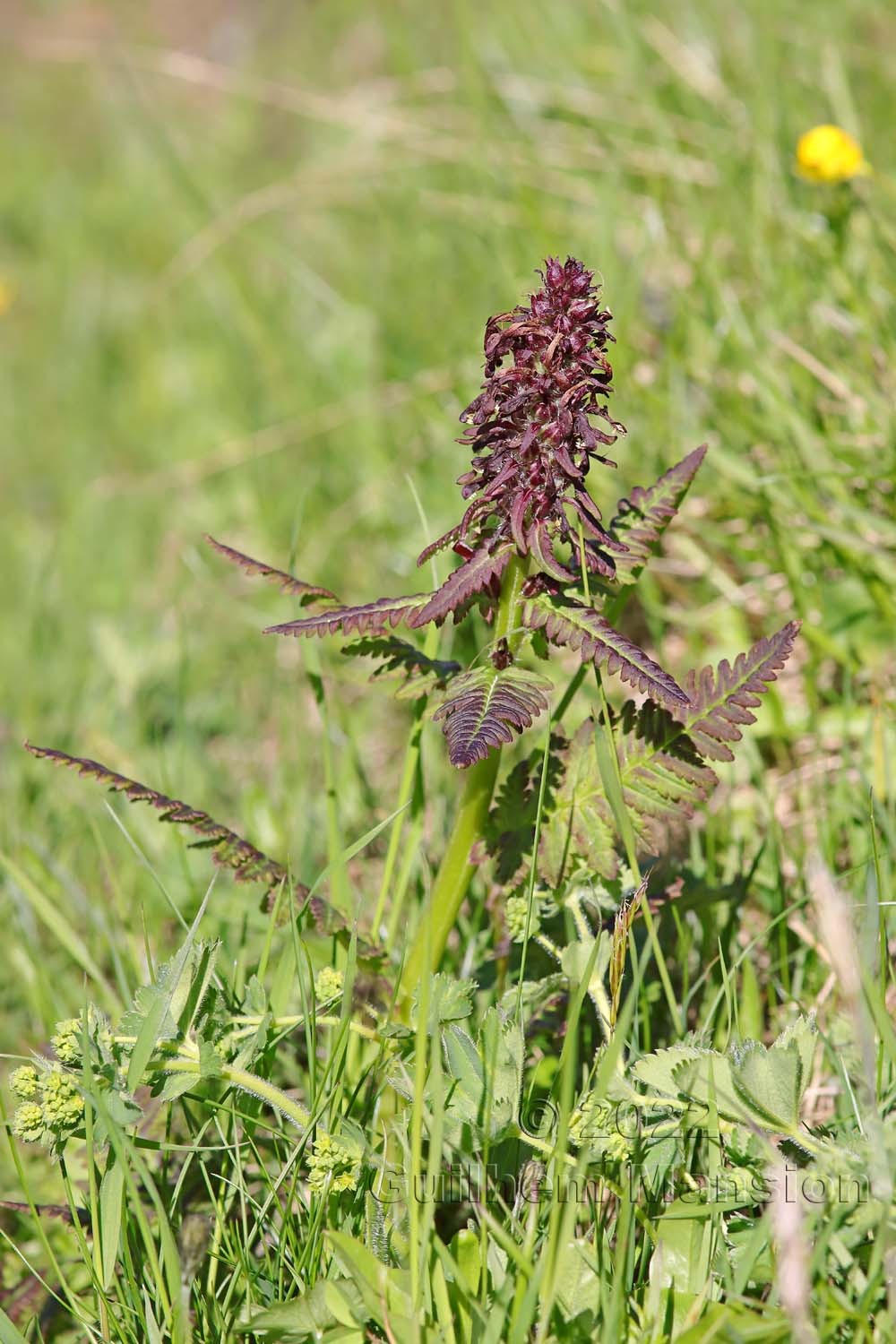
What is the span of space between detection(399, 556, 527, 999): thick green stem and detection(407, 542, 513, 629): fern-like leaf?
4 centimetres

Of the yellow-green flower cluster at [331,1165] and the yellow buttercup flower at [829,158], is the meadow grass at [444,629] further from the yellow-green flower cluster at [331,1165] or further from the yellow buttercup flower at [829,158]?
the yellow buttercup flower at [829,158]

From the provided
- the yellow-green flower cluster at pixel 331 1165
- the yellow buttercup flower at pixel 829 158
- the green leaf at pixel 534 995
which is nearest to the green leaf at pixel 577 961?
the green leaf at pixel 534 995

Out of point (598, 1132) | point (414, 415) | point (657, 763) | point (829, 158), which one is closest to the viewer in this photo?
point (598, 1132)

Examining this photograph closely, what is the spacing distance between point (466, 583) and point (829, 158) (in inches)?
80.5

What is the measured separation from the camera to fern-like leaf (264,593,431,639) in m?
1.50

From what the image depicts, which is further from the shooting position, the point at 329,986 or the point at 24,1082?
the point at 329,986

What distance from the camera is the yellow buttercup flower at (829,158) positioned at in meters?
2.89

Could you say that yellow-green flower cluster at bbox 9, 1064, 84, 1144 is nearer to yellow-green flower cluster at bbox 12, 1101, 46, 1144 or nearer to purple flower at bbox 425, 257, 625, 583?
yellow-green flower cluster at bbox 12, 1101, 46, 1144

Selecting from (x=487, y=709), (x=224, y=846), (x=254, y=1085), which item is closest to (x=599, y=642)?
(x=487, y=709)

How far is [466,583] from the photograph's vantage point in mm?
1476

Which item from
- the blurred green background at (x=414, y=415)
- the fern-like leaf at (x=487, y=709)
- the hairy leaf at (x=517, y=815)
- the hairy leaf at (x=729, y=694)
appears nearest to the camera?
the fern-like leaf at (x=487, y=709)

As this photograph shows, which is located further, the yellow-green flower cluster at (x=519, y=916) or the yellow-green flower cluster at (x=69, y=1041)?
the yellow-green flower cluster at (x=519, y=916)

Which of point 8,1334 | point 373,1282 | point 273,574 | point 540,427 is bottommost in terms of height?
point 8,1334

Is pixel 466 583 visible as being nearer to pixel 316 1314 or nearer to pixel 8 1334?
pixel 316 1314
